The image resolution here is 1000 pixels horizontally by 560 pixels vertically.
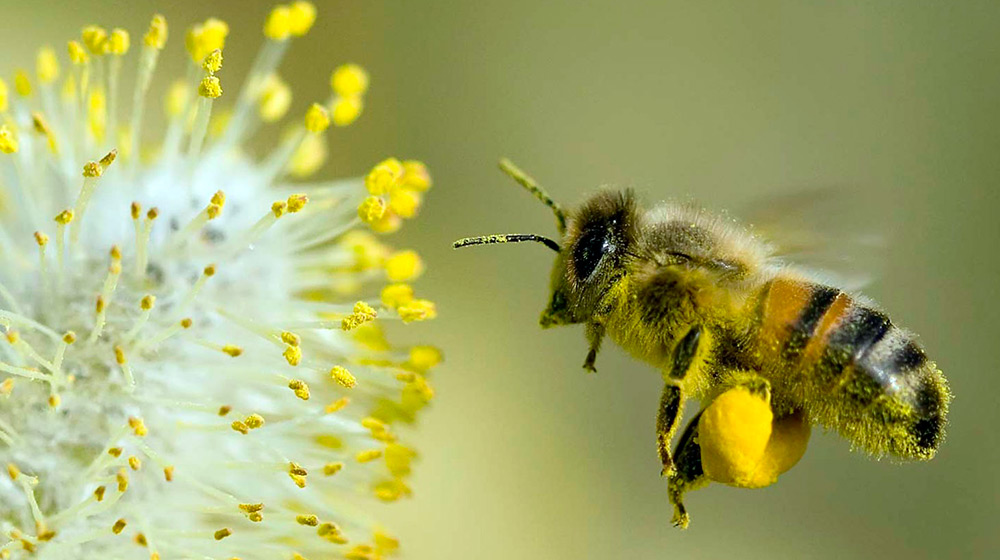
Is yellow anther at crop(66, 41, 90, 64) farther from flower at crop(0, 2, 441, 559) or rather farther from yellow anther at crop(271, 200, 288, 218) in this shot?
yellow anther at crop(271, 200, 288, 218)

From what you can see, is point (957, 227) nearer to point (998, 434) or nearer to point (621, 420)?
point (998, 434)

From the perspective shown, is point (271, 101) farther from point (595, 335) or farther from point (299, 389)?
point (595, 335)

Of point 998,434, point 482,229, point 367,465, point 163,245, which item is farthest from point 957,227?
point 163,245

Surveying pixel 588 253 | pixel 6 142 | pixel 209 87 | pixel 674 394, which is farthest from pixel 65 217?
pixel 674 394

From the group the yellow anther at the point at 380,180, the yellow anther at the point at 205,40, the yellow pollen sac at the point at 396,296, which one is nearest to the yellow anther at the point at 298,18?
the yellow anther at the point at 205,40

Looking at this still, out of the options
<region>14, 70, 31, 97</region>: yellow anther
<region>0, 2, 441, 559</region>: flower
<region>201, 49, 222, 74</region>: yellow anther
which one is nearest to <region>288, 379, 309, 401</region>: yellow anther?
<region>0, 2, 441, 559</region>: flower

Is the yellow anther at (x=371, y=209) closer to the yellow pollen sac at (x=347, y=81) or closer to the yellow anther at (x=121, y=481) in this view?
the yellow pollen sac at (x=347, y=81)
